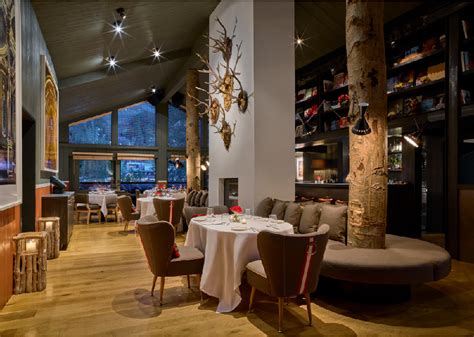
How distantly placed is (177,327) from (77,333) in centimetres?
→ 82

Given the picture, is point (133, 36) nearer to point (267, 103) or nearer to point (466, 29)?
point (267, 103)

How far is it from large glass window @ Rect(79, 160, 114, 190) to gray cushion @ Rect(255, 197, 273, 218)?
32.0 ft

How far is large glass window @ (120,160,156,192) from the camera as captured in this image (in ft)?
44.8

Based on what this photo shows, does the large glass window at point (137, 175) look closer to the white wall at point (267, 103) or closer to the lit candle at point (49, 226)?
the lit candle at point (49, 226)

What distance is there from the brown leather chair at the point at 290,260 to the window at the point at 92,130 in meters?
11.9

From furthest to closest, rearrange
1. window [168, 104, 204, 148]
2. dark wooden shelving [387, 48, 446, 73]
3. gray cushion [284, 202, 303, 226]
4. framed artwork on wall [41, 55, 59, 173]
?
window [168, 104, 204, 148] → framed artwork on wall [41, 55, 59, 173] → dark wooden shelving [387, 48, 446, 73] → gray cushion [284, 202, 303, 226]

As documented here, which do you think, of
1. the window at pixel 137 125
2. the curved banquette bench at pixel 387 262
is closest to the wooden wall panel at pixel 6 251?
the curved banquette bench at pixel 387 262

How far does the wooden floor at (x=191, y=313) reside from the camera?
282cm

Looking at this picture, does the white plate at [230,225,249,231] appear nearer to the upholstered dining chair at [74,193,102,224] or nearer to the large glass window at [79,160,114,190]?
the upholstered dining chair at [74,193,102,224]

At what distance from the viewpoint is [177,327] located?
9.46 feet

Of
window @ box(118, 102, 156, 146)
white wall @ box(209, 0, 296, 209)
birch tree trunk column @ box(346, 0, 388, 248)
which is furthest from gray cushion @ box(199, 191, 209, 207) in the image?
window @ box(118, 102, 156, 146)

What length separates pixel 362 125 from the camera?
3414mm

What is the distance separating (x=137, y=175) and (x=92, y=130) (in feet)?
8.11

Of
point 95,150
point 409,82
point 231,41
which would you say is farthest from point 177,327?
point 95,150
